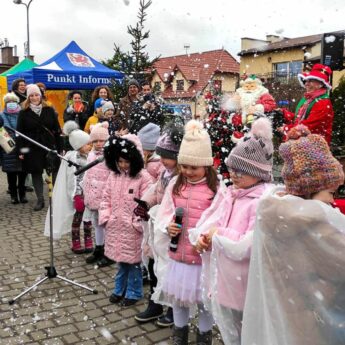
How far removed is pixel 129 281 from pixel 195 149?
171cm

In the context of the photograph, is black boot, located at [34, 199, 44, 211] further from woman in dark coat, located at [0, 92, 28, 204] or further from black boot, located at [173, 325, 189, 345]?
black boot, located at [173, 325, 189, 345]

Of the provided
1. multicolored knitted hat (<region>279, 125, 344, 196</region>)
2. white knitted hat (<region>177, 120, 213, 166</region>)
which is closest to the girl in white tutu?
white knitted hat (<region>177, 120, 213, 166</region>)

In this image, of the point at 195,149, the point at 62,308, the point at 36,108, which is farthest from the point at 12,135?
the point at 195,149

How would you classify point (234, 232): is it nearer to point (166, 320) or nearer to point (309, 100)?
point (166, 320)

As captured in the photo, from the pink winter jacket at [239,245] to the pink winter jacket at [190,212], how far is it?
1.26 ft

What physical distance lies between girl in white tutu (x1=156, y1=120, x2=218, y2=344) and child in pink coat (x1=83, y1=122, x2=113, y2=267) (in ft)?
6.47

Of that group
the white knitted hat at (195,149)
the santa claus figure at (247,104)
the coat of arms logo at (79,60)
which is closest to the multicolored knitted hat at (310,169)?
the white knitted hat at (195,149)

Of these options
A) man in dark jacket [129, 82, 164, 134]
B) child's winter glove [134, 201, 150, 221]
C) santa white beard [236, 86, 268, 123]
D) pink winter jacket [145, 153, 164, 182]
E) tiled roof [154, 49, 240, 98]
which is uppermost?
tiled roof [154, 49, 240, 98]

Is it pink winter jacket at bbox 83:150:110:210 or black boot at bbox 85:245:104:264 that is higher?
pink winter jacket at bbox 83:150:110:210

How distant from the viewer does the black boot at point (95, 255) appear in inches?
207

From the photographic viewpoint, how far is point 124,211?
399cm

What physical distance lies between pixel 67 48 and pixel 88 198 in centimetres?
872

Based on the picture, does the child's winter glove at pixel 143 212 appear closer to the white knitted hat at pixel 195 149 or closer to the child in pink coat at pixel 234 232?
the white knitted hat at pixel 195 149

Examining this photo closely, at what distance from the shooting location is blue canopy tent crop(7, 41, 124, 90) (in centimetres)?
1127
